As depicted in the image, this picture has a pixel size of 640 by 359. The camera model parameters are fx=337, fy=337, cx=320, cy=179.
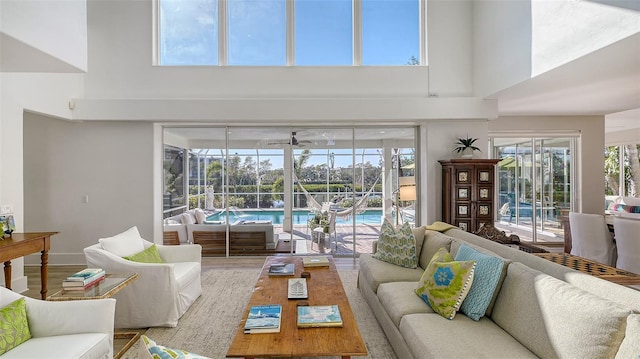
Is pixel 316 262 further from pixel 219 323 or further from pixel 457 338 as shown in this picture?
pixel 457 338

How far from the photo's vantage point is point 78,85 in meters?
5.23

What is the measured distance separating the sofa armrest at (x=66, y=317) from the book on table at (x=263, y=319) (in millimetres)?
914

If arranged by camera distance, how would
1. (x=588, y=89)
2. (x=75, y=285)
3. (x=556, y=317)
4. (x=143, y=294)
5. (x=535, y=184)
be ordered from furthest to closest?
(x=535, y=184) → (x=588, y=89) → (x=143, y=294) → (x=75, y=285) → (x=556, y=317)

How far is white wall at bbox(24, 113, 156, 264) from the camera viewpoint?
17.6ft

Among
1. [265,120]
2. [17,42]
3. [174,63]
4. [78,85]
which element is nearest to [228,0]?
[174,63]

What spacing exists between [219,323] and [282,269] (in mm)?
752

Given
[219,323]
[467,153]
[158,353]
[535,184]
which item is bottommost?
[219,323]

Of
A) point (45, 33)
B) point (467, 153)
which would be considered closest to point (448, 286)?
point (467, 153)

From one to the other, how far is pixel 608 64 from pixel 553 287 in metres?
2.89

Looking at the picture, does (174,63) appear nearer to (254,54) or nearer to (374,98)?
(254,54)

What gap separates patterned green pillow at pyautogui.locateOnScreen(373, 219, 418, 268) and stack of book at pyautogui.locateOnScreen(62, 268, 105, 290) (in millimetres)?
2638

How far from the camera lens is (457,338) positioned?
76.6 inches

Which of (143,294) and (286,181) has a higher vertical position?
(286,181)

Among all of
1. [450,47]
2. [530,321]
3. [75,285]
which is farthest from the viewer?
[450,47]
